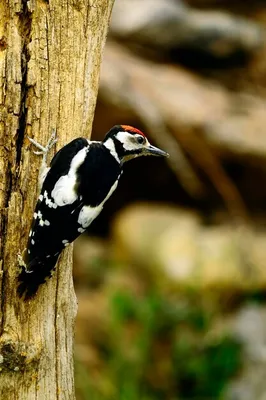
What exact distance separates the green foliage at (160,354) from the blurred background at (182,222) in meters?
0.01

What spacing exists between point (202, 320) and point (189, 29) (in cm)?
279

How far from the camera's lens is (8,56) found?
2699 mm

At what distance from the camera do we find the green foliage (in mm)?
5941

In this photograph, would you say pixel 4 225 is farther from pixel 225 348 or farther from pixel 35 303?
pixel 225 348

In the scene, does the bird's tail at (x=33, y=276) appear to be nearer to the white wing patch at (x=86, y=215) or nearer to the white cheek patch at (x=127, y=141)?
the white wing patch at (x=86, y=215)

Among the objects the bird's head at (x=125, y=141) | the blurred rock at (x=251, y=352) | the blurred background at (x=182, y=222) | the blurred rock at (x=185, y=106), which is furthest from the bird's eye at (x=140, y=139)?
the blurred rock at (x=251, y=352)

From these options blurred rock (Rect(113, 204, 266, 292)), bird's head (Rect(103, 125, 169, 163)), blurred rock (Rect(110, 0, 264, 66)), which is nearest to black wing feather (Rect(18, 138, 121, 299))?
bird's head (Rect(103, 125, 169, 163))

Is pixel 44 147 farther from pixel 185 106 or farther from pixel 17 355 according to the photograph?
pixel 185 106

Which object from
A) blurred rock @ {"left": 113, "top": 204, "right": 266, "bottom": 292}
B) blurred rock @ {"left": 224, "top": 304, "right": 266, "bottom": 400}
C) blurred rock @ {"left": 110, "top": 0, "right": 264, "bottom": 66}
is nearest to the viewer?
blurred rock @ {"left": 224, "top": 304, "right": 266, "bottom": 400}

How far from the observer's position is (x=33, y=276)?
2.62 metres

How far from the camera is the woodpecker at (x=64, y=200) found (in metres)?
2.65

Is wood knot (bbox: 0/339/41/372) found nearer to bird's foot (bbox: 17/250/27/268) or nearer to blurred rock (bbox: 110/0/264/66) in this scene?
bird's foot (bbox: 17/250/27/268)

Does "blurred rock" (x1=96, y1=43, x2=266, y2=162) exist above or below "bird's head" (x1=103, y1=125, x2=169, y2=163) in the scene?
below

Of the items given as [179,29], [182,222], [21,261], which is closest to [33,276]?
[21,261]
